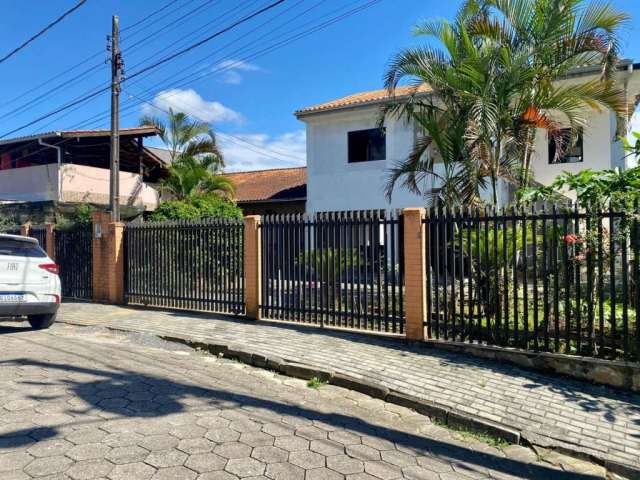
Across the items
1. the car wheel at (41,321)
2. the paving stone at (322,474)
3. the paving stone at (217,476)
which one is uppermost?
the car wheel at (41,321)

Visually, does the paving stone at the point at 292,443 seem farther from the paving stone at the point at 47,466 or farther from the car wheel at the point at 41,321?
the car wheel at the point at 41,321

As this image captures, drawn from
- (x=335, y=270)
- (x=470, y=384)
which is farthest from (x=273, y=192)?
(x=470, y=384)

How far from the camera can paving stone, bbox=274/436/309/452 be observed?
3559 mm

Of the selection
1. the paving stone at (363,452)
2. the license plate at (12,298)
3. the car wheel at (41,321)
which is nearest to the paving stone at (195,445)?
the paving stone at (363,452)

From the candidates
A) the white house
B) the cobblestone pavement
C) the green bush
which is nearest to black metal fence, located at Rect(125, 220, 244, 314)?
the green bush

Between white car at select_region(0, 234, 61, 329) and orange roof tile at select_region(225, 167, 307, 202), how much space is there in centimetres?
1100

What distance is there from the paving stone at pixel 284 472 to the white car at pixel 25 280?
5.73 m

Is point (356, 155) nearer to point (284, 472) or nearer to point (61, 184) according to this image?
point (61, 184)

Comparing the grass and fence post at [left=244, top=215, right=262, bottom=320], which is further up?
fence post at [left=244, top=215, right=262, bottom=320]

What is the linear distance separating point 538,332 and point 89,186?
15.5 meters

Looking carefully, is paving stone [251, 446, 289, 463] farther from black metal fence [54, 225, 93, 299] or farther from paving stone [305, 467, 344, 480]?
black metal fence [54, 225, 93, 299]

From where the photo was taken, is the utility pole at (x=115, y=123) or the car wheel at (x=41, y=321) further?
the utility pole at (x=115, y=123)

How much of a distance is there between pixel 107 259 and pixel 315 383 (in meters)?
6.76

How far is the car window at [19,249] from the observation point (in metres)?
7.11
